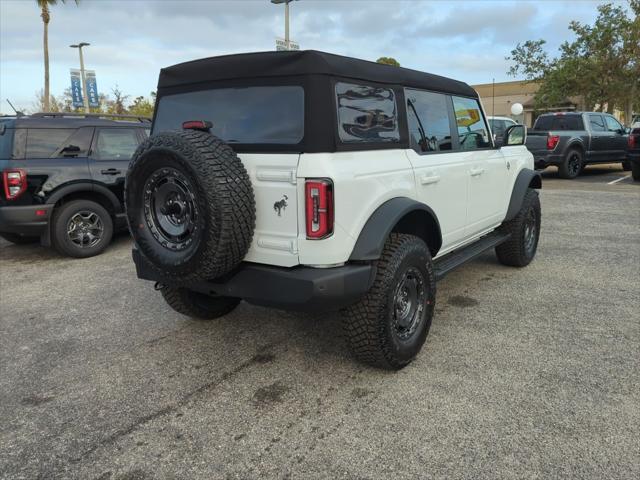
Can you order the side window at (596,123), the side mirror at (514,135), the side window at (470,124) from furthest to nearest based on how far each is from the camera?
the side window at (596,123) → the side mirror at (514,135) → the side window at (470,124)

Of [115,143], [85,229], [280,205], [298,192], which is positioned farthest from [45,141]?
[298,192]

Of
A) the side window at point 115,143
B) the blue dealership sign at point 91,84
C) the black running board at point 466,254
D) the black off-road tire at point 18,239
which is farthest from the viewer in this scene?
the blue dealership sign at point 91,84

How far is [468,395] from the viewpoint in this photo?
2.86 metres

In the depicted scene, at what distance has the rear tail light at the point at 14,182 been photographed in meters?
5.67

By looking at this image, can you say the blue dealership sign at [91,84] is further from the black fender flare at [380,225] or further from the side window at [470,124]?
the black fender flare at [380,225]

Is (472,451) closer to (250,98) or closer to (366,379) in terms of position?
(366,379)

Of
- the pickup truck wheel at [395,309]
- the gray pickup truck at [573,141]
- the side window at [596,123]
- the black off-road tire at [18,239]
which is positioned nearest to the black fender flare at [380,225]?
the pickup truck wheel at [395,309]

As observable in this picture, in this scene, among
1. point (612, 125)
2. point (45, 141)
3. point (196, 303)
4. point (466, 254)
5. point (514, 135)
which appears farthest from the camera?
point (612, 125)

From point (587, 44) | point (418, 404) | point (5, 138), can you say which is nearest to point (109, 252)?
point (5, 138)

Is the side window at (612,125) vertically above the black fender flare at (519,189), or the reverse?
the side window at (612,125)

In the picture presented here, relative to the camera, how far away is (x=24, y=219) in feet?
18.9

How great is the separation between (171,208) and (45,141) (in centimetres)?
416

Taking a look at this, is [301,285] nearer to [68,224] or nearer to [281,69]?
[281,69]

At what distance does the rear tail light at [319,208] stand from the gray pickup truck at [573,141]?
12.3 metres
